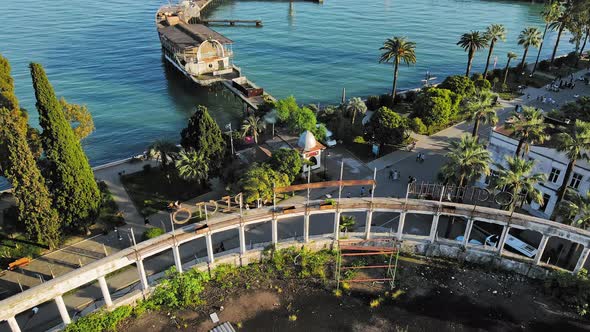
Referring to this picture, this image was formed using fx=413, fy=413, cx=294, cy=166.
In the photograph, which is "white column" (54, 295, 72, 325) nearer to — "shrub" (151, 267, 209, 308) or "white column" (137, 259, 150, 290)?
"white column" (137, 259, 150, 290)

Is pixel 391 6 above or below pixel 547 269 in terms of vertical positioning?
above

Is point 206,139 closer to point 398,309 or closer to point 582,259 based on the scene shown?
point 398,309

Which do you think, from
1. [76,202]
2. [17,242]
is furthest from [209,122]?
[17,242]

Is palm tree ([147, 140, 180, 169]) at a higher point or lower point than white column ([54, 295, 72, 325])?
higher

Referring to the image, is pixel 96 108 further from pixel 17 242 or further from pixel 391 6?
pixel 391 6

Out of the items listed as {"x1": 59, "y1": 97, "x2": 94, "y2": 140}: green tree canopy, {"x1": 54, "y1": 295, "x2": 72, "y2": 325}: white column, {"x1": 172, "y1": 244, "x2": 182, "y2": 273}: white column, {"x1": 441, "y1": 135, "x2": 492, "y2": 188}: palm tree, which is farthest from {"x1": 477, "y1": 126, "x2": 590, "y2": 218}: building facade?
{"x1": 59, "y1": 97, "x2": 94, "y2": 140}: green tree canopy

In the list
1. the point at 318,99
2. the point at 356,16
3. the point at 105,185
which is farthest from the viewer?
the point at 356,16

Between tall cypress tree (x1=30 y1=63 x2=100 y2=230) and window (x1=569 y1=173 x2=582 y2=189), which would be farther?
window (x1=569 y1=173 x2=582 y2=189)
